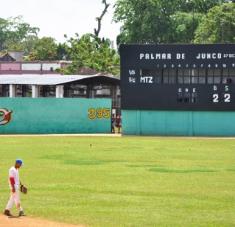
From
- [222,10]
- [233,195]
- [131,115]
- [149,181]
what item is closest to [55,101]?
[131,115]

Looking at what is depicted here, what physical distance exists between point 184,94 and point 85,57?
4663 cm

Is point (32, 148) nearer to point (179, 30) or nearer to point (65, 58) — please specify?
point (179, 30)

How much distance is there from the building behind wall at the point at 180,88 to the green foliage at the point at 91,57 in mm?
42503

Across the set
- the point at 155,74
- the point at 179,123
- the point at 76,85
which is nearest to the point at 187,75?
the point at 155,74

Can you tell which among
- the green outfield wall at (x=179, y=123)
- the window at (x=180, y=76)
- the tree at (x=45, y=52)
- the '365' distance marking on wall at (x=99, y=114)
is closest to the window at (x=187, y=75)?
the window at (x=180, y=76)

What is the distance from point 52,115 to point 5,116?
3844 millimetres

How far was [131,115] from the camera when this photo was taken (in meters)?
63.5

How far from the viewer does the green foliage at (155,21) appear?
5049 inches

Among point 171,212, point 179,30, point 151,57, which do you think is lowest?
point 171,212

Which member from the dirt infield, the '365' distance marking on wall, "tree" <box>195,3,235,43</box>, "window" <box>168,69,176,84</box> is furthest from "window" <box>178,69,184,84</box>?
"tree" <box>195,3,235,43</box>

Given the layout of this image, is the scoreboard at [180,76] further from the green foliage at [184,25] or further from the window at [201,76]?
the green foliage at [184,25]

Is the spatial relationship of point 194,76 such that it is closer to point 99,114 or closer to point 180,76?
point 180,76

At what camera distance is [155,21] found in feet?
425

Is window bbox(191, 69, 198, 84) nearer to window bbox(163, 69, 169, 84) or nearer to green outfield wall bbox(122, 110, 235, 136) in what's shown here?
window bbox(163, 69, 169, 84)
